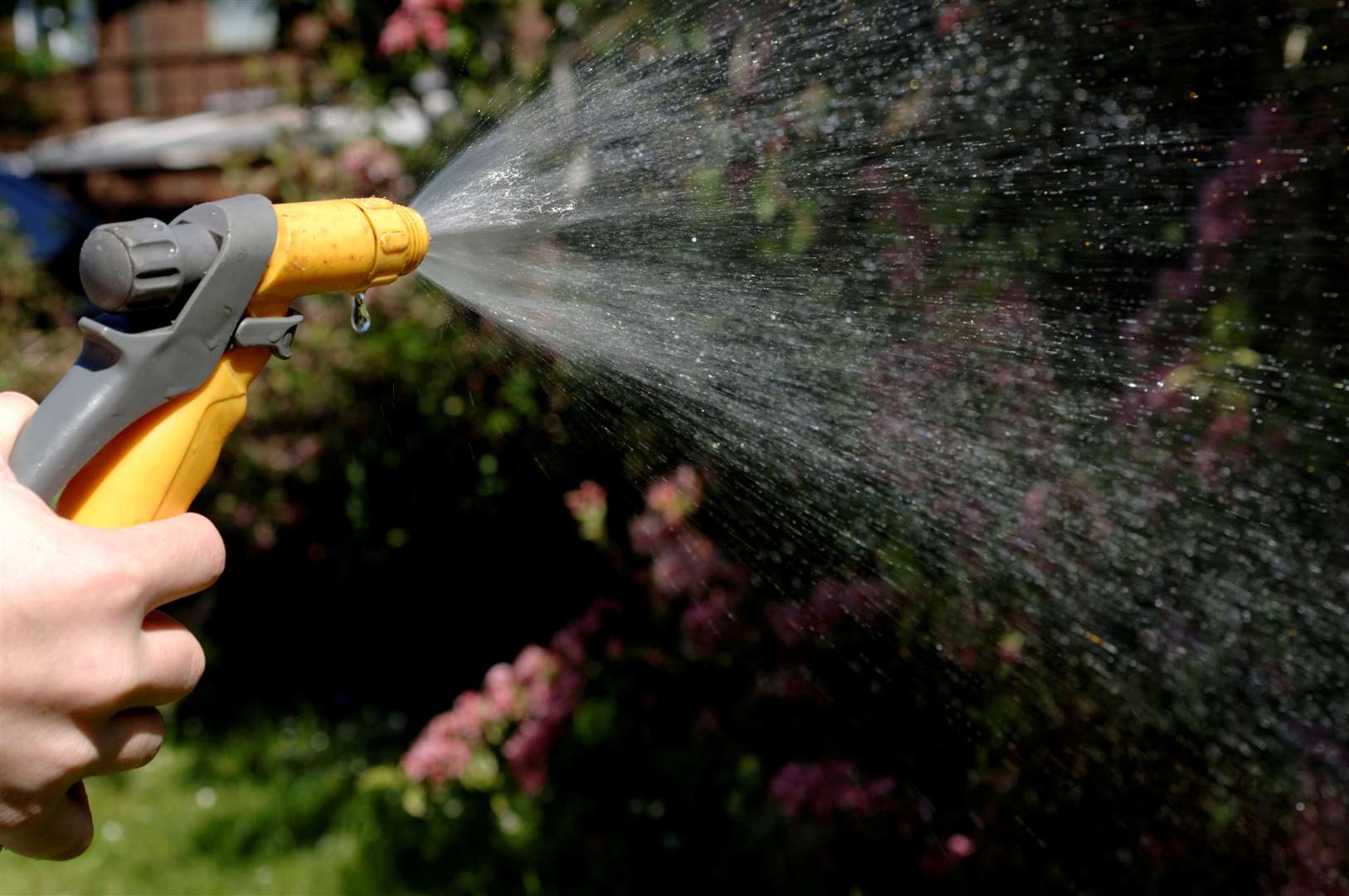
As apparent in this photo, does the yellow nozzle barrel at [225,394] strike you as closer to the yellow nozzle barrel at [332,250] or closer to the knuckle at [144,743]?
the yellow nozzle barrel at [332,250]

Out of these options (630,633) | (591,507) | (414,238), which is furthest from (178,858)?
(414,238)

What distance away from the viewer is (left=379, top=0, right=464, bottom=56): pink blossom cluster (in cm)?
355

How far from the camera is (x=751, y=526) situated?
8.52 ft

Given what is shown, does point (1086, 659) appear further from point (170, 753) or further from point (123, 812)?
point (170, 753)

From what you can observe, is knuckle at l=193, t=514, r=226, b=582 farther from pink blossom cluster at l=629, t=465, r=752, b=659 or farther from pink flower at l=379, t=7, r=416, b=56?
pink flower at l=379, t=7, r=416, b=56

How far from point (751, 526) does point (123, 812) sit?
2.42 m

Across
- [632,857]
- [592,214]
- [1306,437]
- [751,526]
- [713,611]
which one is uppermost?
[592,214]

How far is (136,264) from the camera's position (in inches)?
42.0

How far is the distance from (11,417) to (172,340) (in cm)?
20

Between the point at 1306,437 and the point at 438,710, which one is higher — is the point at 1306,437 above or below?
above

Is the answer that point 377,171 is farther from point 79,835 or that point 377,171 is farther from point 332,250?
point 79,835

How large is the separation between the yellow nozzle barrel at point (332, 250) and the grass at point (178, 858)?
2423 millimetres

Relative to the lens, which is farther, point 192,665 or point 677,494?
point 677,494

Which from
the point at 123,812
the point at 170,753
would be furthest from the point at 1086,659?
the point at 170,753
